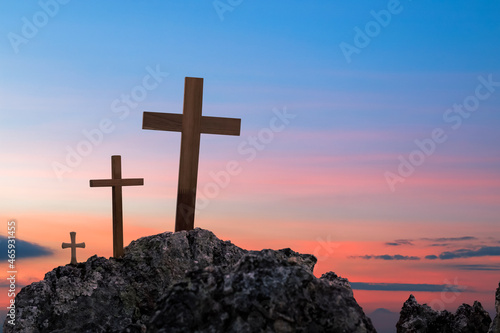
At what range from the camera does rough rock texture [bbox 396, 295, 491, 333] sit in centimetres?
877

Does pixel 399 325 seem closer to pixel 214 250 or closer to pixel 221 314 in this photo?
pixel 214 250

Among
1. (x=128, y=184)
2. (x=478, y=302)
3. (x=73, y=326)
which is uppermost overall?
(x=128, y=184)

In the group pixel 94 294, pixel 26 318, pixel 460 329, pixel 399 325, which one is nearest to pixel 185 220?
pixel 94 294

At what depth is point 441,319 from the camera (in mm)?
9055

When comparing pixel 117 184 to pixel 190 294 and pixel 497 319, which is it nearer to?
pixel 190 294

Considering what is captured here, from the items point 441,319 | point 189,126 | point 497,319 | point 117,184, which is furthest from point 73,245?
point 497,319

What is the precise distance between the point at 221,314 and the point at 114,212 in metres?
6.48

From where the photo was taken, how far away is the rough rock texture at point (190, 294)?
15.9 feet

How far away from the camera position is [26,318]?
27.6 ft

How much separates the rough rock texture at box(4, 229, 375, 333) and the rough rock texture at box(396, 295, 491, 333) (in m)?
1.86

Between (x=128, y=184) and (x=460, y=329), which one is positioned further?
(x=128, y=184)

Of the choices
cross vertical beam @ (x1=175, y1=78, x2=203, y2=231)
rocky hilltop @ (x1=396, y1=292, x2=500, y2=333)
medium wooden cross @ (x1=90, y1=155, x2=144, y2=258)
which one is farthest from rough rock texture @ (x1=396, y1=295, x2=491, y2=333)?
medium wooden cross @ (x1=90, y1=155, x2=144, y2=258)

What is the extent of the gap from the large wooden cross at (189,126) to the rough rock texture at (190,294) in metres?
1.53

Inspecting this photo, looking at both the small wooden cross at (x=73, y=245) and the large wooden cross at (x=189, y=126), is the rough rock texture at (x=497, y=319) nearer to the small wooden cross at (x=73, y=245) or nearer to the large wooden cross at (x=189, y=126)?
the large wooden cross at (x=189, y=126)
